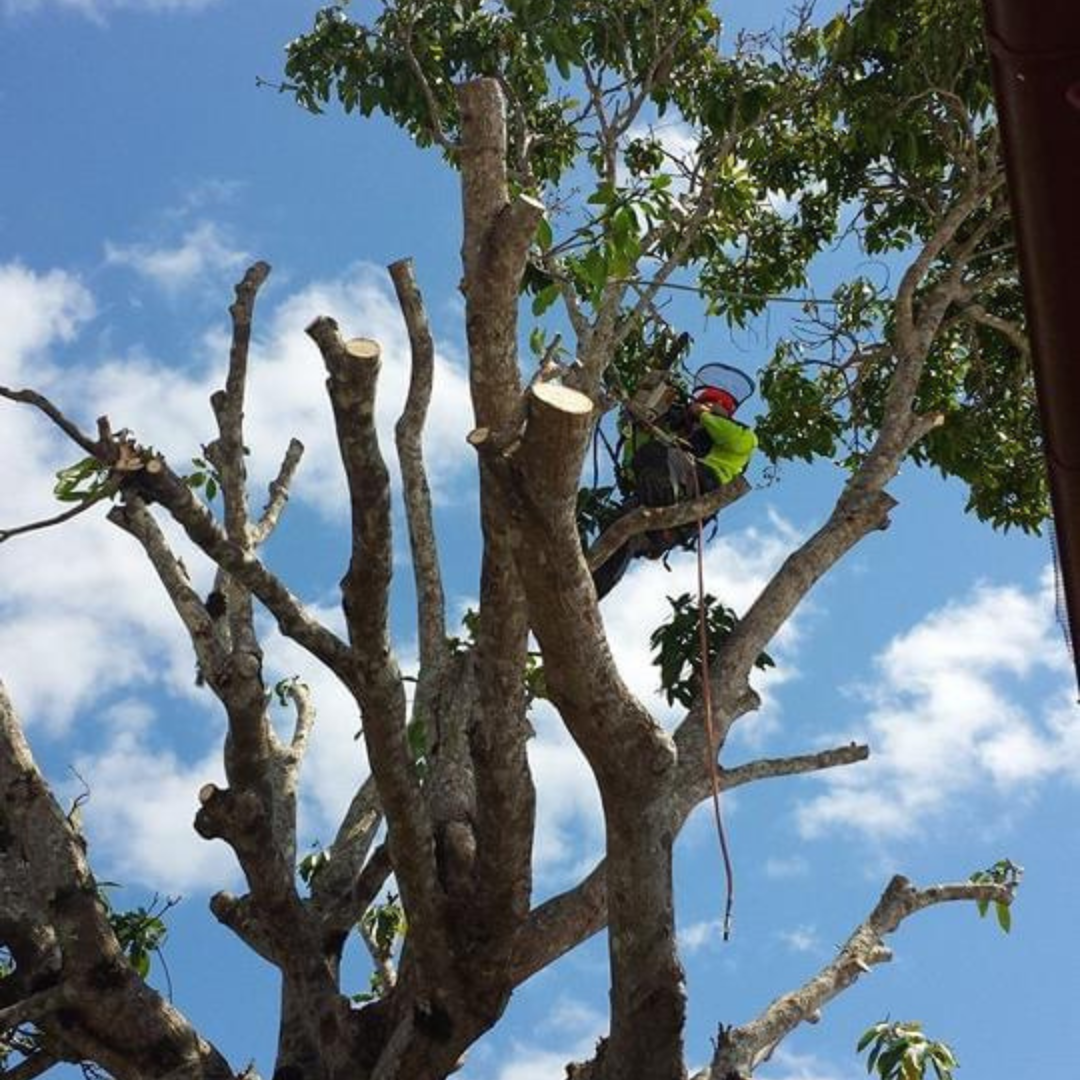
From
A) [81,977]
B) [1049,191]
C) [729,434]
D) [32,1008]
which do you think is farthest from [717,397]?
[1049,191]

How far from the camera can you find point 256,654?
A: 596 centimetres

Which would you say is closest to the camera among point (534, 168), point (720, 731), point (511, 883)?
point (511, 883)

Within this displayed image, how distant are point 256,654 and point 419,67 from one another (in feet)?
14.4

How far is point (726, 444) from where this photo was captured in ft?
24.3

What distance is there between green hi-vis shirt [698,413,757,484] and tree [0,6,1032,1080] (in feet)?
2.26

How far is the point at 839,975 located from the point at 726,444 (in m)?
2.45

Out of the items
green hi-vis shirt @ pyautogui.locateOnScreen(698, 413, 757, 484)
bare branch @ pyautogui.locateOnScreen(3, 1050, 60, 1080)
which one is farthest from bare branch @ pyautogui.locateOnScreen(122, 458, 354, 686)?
green hi-vis shirt @ pyautogui.locateOnScreen(698, 413, 757, 484)

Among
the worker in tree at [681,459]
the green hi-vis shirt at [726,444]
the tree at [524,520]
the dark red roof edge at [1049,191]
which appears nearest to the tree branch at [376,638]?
the tree at [524,520]

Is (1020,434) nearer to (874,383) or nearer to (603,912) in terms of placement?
(874,383)

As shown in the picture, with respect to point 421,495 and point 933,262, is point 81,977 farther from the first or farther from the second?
point 933,262

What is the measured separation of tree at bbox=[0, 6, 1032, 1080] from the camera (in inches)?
167

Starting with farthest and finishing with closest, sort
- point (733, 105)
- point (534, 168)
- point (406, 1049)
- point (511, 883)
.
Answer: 1. point (534, 168)
2. point (733, 105)
3. point (406, 1049)
4. point (511, 883)

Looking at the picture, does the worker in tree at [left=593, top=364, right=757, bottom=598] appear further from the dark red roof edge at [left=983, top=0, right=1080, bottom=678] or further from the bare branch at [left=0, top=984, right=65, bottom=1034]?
the dark red roof edge at [left=983, top=0, right=1080, bottom=678]

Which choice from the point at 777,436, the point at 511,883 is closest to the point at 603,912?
the point at 511,883
